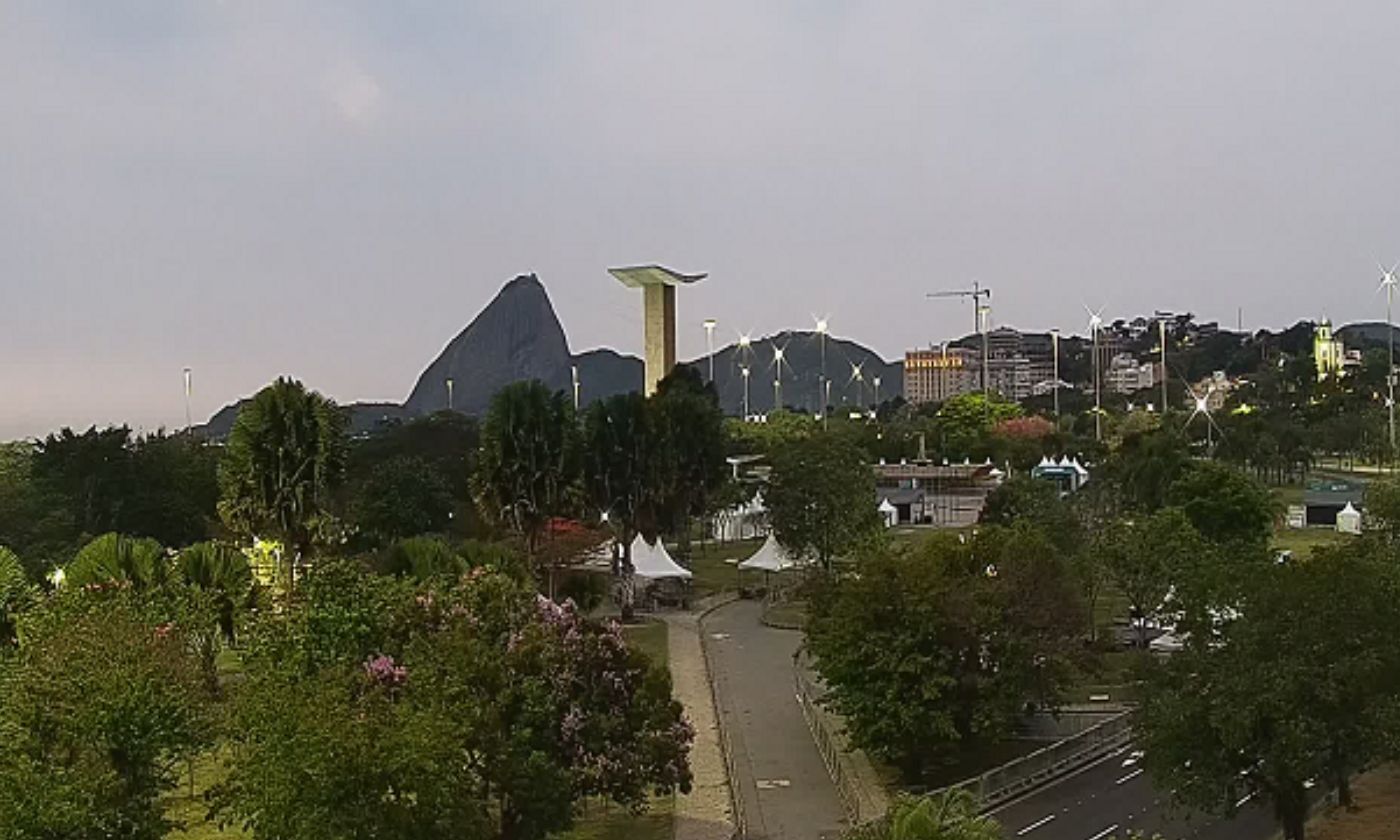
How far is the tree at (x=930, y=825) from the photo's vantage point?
11961 mm

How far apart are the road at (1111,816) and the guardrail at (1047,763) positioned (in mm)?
299

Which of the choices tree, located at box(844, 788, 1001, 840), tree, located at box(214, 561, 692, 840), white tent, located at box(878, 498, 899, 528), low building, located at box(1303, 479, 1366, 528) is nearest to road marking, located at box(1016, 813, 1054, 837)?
tree, located at box(214, 561, 692, 840)

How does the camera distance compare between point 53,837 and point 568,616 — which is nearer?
point 53,837

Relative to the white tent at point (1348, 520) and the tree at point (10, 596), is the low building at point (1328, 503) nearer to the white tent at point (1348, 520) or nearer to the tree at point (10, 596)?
the white tent at point (1348, 520)

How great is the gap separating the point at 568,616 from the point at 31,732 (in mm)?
7343

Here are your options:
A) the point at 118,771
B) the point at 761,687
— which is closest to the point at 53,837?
the point at 118,771

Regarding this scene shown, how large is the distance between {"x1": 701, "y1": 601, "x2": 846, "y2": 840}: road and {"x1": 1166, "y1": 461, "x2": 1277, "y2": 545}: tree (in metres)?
13.2

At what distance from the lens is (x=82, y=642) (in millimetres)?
18922

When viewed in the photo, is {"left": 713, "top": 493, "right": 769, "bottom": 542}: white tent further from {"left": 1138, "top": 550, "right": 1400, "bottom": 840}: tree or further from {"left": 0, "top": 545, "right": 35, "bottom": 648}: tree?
{"left": 1138, "top": 550, "right": 1400, "bottom": 840}: tree

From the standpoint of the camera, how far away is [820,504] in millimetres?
45469

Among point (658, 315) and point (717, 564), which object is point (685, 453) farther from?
point (658, 315)

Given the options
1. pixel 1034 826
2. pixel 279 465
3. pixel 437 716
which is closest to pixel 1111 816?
pixel 1034 826

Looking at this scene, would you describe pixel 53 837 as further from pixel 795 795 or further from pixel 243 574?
pixel 243 574

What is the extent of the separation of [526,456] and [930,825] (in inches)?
1036
